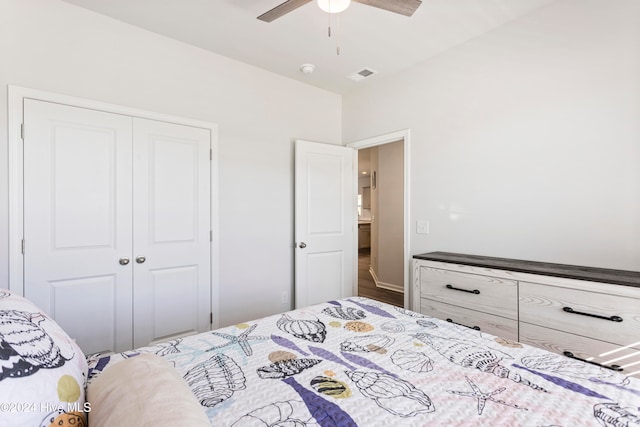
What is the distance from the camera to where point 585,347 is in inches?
68.2

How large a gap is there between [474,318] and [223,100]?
2808 millimetres

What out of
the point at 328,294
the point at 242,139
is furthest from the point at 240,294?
the point at 242,139

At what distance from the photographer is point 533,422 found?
843 mm

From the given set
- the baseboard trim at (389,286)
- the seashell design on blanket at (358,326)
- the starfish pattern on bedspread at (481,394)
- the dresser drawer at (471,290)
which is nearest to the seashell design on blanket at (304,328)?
the seashell design on blanket at (358,326)

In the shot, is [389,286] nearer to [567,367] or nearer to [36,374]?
[567,367]

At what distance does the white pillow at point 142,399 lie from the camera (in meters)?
0.68

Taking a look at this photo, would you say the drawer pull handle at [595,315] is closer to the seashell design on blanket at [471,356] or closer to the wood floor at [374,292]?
the seashell design on blanket at [471,356]

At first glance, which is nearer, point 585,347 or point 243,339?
point 243,339

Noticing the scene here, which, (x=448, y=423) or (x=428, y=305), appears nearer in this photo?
(x=448, y=423)

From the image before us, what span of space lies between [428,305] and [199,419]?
219 cm

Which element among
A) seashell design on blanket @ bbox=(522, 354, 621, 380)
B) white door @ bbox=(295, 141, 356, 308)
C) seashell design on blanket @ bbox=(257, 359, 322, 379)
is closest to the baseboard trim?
white door @ bbox=(295, 141, 356, 308)

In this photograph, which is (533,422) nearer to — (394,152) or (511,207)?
(511,207)

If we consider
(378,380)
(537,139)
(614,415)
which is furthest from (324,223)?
(614,415)

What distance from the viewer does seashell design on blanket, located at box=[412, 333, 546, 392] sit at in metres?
1.10
